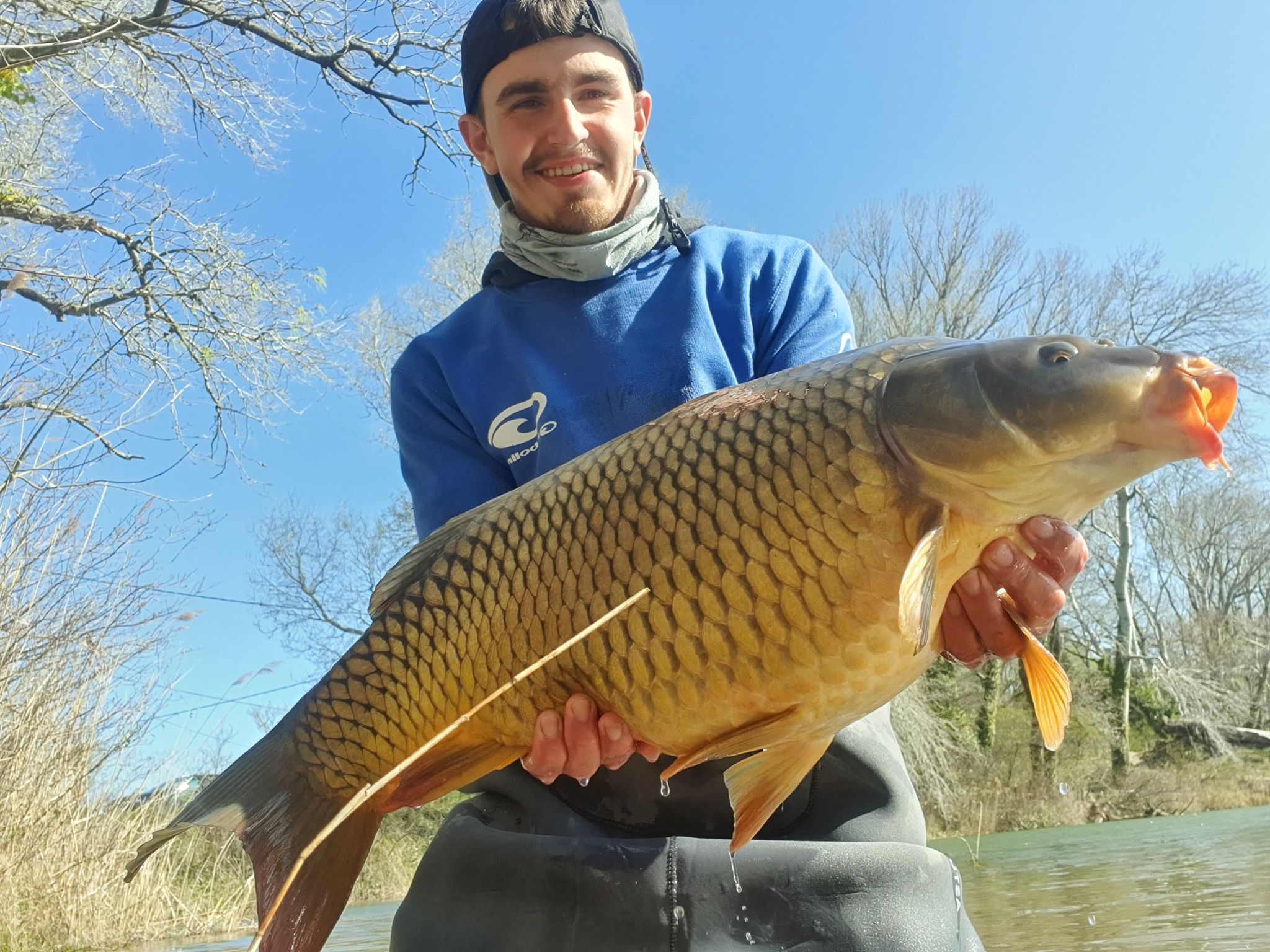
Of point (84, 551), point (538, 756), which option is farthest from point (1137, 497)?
point (538, 756)

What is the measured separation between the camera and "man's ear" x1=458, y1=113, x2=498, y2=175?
94.0 inches

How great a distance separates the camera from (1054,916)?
348 cm

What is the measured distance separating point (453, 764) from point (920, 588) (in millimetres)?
754

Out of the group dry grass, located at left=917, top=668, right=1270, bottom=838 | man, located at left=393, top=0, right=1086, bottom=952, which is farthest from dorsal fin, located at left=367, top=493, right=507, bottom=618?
dry grass, located at left=917, top=668, right=1270, bottom=838

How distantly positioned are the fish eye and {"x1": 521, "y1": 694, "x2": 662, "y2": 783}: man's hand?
71 centimetres

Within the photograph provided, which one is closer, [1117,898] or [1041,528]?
[1041,528]

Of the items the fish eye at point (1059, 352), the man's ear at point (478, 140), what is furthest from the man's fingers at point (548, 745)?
the man's ear at point (478, 140)

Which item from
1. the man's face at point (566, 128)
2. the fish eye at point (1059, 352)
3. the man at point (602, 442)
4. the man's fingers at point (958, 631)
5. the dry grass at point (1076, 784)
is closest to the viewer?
the fish eye at point (1059, 352)

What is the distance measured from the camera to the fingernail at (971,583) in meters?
1.19

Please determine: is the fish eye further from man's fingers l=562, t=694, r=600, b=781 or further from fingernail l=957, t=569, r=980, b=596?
man's fingers l=562, t=694, r=600, b=781

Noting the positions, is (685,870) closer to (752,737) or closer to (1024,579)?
(752,737)

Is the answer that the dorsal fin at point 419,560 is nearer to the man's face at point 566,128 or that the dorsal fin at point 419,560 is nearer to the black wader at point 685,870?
the black wader at point 685,870

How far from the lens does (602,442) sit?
6.64 feet

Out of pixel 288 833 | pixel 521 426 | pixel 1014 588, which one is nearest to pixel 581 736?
pixel 288 833
